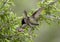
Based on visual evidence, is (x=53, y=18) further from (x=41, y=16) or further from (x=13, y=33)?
(x=13, y=33)

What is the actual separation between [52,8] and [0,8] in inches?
9.0

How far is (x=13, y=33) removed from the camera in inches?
28.6

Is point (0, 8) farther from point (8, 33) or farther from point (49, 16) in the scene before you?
point (49, 16)

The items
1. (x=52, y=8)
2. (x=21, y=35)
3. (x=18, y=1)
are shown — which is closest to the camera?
(x=21, y=35)

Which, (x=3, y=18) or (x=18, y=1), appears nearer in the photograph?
(x=3, y=18)

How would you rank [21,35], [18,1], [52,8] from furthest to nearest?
[18,1] < [52,8] < [21,35]

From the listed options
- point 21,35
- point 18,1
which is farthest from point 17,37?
point 18,1

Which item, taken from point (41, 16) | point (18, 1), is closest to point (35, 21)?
point (41, 16)

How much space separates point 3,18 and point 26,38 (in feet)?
0.38

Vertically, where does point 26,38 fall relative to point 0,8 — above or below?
below

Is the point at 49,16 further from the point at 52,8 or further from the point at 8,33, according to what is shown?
the point at 8,33

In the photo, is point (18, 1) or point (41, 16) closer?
point (41, 16)

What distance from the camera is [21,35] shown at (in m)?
→ 0.71

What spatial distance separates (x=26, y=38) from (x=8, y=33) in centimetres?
7
